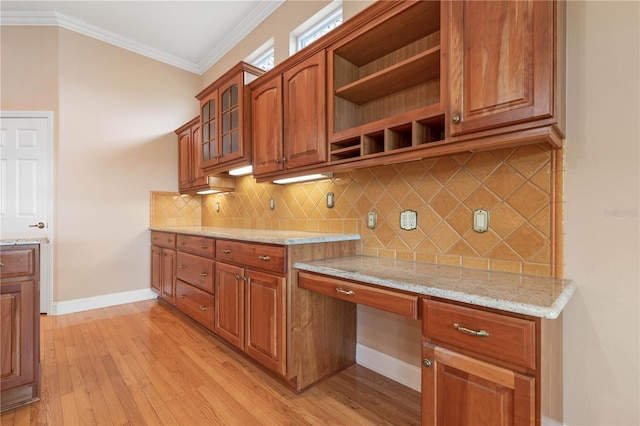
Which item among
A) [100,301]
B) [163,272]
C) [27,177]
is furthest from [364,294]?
[27,177]

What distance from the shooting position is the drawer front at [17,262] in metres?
1.69

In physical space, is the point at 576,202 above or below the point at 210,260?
above

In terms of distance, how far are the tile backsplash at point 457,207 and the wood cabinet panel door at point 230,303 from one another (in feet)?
2.40

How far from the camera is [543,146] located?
1.44 m

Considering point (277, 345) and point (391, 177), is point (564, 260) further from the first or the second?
point (277, 345)

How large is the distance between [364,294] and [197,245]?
187cm

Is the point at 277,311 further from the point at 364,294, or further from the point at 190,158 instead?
the point at 190,158

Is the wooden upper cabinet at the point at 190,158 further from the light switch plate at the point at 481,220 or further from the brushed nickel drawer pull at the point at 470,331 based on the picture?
the brushed nickel drawer pull at the point at 470,331

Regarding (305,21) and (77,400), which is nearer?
(77,400)

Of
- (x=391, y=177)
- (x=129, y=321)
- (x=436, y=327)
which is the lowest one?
(x=129, y=321)

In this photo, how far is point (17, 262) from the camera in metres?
1.72

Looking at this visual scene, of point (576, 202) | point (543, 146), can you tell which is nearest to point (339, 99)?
point (543, 146)

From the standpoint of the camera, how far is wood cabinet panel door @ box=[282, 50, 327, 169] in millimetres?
2039

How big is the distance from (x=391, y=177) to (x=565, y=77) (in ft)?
3.23
